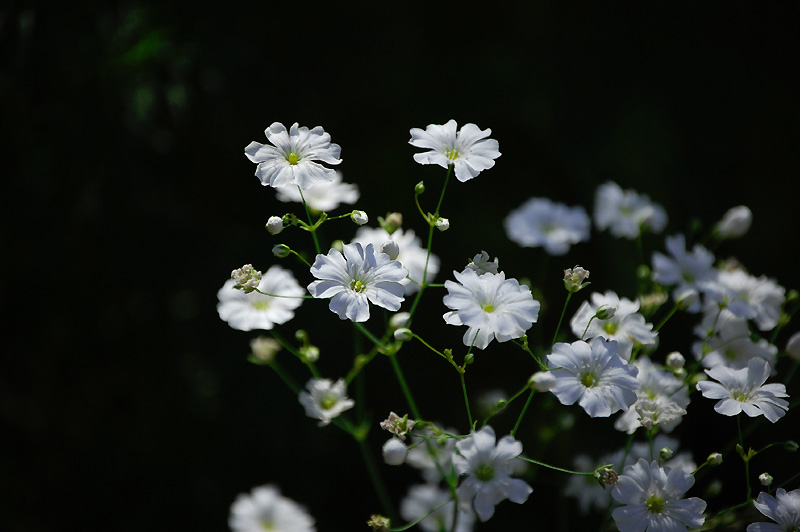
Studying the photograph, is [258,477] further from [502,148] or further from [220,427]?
[502,148]

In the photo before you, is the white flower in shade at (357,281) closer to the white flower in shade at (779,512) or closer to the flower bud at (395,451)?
the flower bud at (395,451)

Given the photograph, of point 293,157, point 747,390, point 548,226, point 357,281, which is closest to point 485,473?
point 357,281

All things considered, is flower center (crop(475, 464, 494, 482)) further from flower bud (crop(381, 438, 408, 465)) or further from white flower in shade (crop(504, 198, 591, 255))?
white flower in shade (crop(504, 198, 591, 255))

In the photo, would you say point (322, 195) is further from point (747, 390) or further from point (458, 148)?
point (747, 390)

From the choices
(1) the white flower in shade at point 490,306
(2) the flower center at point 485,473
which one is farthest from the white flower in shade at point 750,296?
(2) the flower center at point 485,473

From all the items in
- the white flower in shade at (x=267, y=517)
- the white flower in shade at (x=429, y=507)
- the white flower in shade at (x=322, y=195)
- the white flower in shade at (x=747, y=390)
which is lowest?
the white flower in shade at (x=429, y=507)

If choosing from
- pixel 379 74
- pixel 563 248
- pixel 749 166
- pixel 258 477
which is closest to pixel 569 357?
pixel 563 248
